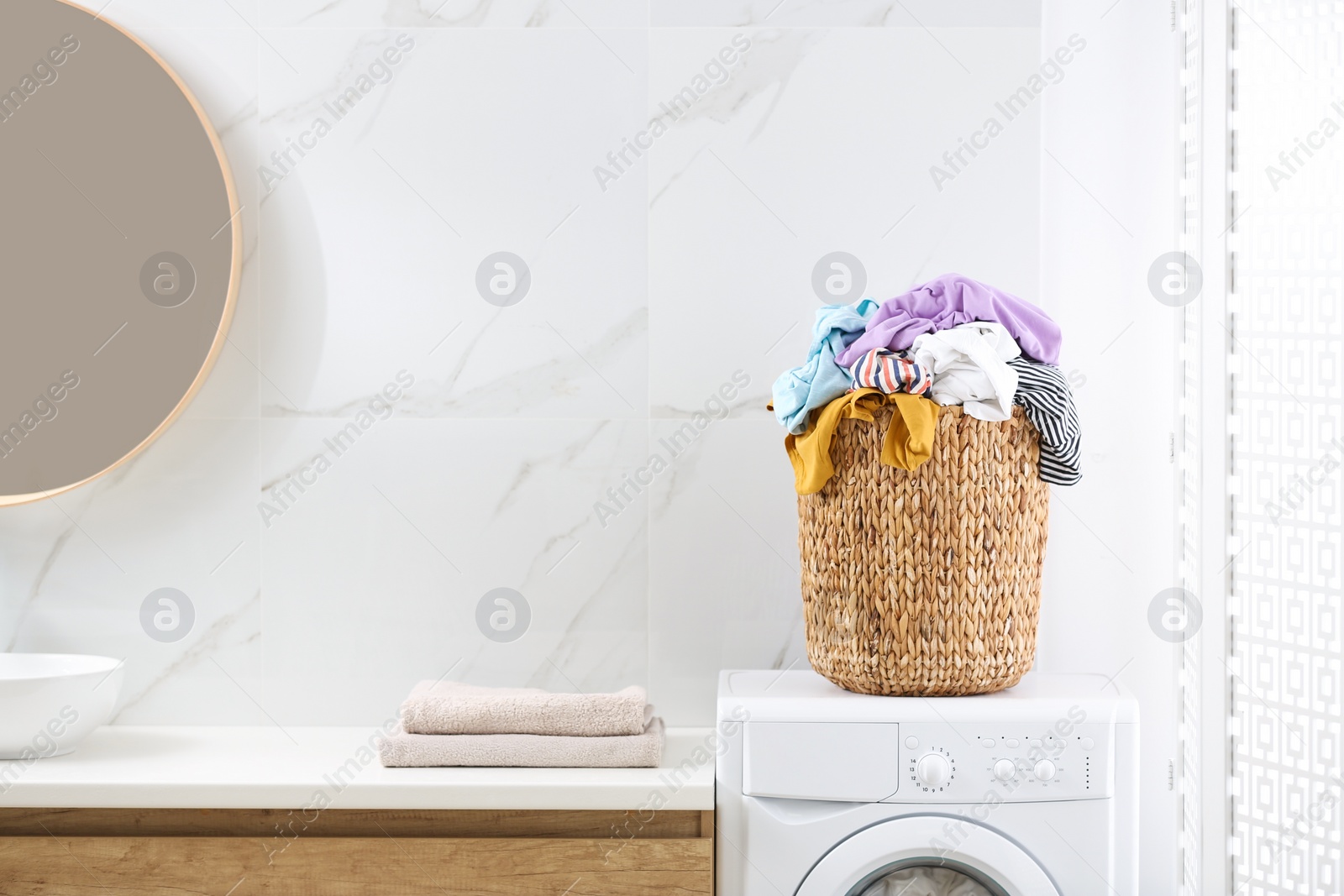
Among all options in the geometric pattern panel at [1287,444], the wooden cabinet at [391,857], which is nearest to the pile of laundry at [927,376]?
the geometric pattern panel at [1287,444]

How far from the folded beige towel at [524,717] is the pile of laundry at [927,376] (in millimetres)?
428

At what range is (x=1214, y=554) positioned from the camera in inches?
55.7

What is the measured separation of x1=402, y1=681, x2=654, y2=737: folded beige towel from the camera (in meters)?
1.36

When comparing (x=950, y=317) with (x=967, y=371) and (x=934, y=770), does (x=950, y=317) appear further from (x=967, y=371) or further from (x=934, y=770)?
(x=934, y=770)

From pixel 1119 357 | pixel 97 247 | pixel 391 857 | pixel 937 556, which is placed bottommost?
pixel 391 857

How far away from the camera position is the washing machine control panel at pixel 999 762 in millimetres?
1252

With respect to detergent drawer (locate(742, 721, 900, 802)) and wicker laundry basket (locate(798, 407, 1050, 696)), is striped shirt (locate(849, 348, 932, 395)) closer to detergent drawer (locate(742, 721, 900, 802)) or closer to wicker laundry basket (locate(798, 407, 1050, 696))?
wicker laundry basket (locate(798, 407, 1050, 696))

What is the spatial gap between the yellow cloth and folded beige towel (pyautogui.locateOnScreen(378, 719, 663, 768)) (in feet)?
1.48

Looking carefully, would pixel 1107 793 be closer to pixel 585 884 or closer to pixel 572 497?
pixel 585 884

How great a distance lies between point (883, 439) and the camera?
1248mm

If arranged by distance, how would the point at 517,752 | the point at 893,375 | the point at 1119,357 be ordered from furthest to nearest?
1. the point at 1119,357
2. the point at 517,752
3. the point at 893,375

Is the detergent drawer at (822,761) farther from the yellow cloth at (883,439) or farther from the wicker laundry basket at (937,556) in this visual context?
the yellow cloth at (883,439)

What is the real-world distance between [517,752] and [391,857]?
0.70ft

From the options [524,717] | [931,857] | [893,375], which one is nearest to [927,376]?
[893,375]
